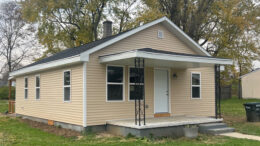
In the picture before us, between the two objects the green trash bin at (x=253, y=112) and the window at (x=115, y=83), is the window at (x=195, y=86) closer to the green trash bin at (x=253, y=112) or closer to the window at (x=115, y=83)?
the green trash bin at (x=253, y=112)

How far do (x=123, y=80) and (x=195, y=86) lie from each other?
4.13 metres

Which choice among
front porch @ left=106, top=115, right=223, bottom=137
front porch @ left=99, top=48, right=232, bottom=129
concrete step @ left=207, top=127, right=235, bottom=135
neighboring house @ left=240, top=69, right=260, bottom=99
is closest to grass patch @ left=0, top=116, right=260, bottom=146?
front porch @ left=106, top=115, right=223, bottom=137

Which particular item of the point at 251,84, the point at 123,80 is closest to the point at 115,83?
the point at 123,80

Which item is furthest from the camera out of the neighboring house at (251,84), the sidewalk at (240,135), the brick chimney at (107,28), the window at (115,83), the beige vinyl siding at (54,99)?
the neighboring house at (251,84)

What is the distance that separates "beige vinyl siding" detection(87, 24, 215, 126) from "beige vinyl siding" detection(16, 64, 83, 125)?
1.43 ft

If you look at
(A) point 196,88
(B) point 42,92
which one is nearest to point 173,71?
(A) point 196,88

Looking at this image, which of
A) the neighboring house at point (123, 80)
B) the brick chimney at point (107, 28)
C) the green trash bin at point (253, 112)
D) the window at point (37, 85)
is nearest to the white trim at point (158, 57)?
the neighboring house at point (123, 80)

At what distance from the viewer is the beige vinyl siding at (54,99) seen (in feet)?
33.4

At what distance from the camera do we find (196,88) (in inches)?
520

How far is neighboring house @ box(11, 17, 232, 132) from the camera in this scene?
9836 millimetres

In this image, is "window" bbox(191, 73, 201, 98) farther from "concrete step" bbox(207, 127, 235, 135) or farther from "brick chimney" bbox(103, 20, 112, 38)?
"brick chimney" bbox(103, 20, 112, 38)

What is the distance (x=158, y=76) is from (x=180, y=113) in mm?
1986

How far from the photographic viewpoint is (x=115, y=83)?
34.4 feet

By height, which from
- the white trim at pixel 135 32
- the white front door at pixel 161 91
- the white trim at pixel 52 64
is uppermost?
the white trim at pixel 135 32
